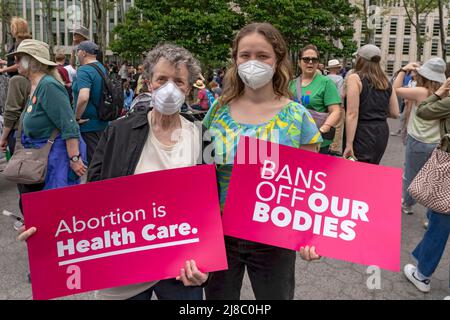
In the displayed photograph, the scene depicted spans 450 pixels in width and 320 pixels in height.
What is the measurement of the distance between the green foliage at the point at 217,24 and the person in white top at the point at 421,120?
20.8 metres

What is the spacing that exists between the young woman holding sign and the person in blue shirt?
8.31 ft

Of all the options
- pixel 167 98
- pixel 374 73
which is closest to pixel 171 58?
pixel 167 98

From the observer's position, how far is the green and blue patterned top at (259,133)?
6.07 ft

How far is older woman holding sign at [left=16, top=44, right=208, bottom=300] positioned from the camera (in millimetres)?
1796

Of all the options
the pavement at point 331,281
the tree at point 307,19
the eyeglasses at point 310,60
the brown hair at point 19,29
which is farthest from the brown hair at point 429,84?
the tree at point 307,19

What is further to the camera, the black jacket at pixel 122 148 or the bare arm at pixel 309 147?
the bare arm at pixel 309 147

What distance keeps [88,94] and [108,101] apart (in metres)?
0.23

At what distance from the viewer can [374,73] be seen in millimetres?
4020

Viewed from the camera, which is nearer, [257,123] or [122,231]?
[122,231]

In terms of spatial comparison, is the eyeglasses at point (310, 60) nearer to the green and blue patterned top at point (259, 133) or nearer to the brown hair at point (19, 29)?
the green and blue patterned top at point (259, 133)

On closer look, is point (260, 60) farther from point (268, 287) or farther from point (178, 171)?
point (268, 287)

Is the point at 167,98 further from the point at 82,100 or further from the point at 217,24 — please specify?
the point at 217,24

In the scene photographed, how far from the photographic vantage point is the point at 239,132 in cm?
186

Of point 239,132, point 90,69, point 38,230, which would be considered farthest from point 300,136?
point 90,69
